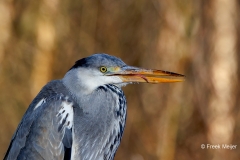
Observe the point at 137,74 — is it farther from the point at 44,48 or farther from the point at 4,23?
the point at 4,23

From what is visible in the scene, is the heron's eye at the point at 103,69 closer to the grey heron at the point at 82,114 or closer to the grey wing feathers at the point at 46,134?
the grey heron at the point at 82,114

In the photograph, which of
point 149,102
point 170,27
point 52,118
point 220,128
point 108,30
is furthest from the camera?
point 108,30

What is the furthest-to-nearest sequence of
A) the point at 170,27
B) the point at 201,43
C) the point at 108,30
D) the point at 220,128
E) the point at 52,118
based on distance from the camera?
the point at 108,30 < the point at 170,27 < the point at 201,43 < the point at 220,128 < the point at 52,118

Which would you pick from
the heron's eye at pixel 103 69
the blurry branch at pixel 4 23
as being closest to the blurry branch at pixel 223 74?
the heron's eye at pixel 103 69

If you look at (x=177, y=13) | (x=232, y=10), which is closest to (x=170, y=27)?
(x=177, y=13)

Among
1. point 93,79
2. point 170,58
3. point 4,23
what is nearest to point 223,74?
point 170,58

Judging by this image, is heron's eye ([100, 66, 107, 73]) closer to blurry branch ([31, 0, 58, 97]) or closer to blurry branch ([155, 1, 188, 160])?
blurry branch ([155, 1, 188, 160])

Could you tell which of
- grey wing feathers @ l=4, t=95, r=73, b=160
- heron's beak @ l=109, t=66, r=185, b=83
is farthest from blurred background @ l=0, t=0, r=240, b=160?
grey wing feathers @ l=4, t=95, r=73, b=160

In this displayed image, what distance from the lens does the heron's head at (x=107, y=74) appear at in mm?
3834

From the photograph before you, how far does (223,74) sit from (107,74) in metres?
3.71

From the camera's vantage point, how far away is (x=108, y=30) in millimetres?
10156

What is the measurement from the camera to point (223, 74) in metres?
7.24

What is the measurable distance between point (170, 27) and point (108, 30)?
92.0 inches

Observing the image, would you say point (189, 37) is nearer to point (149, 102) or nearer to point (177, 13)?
point (177, 13)
